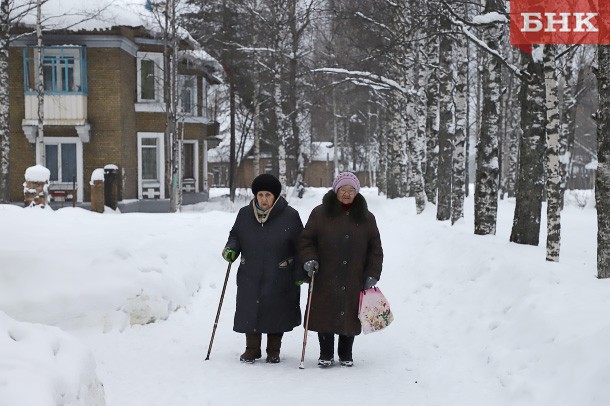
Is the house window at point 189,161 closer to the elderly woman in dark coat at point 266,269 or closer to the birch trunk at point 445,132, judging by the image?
the birch trunk at point 445,132

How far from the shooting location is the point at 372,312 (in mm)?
7180

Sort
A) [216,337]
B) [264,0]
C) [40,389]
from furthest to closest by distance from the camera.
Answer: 1. [264,0]
2. [216,337]
3. [40,389]

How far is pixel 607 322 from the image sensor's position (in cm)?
Answer: 566

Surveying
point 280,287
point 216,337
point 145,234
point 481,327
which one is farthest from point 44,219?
point 481,327

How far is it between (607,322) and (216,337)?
14.7 feet

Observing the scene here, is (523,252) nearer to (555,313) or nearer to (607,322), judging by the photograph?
(555,313)

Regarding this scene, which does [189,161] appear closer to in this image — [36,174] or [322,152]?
[36,174]

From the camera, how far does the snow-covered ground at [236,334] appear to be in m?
4.83

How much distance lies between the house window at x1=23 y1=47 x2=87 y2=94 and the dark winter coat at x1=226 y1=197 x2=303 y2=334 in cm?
2163

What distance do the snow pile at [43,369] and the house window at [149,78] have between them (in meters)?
26.6

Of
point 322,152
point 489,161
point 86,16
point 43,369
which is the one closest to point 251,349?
point 43,369

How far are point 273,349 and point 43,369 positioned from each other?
12.0 feet

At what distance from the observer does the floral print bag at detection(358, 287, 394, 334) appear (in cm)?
715

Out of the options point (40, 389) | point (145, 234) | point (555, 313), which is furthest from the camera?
point (145, 234)
